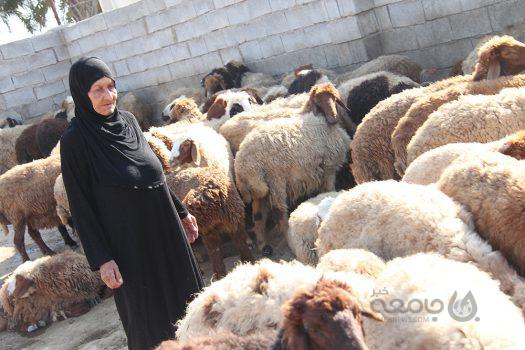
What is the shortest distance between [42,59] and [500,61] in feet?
38.8

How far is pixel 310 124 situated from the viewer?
6066mm

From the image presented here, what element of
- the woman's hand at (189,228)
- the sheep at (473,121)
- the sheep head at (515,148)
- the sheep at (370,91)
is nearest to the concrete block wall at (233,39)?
the sheep at (370,91)

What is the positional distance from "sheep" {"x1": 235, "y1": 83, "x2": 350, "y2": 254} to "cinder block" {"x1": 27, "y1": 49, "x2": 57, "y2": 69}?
9.87 meters

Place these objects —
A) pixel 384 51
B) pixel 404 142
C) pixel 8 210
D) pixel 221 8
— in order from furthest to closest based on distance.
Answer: pixel 221 8, pixel 384 51, pixel 8 210, pixel 404 142

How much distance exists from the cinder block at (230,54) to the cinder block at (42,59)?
17.2ft

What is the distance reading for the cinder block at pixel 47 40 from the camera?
14.1 metres

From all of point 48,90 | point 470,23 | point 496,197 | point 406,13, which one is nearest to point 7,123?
point 48,90

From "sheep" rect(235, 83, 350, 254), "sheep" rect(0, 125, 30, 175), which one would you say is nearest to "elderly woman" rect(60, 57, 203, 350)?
"sheep" rect(235, 83, 350, 254)

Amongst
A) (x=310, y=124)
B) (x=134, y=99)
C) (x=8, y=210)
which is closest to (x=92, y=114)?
(x=310, y=124)

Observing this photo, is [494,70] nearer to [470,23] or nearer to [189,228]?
[470,23]

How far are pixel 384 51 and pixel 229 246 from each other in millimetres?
4040

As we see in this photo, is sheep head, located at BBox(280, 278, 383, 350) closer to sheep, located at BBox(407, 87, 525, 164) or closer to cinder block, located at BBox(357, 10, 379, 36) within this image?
sheep, located at BBox(407, 87, 525, 164)

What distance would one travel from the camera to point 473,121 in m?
4.22

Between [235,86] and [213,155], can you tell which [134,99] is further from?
[213,155]
